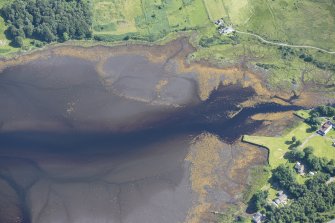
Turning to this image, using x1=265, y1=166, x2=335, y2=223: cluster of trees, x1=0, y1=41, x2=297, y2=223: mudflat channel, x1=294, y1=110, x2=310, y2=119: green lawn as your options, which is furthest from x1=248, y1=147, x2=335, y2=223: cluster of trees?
x1=294, y1=110, x2=310, y2=119: green lawn

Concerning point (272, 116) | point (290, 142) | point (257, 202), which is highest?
point (272, 116)

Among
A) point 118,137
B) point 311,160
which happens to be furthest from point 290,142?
point 118,137

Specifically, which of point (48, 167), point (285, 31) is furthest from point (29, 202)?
point (285, 31)

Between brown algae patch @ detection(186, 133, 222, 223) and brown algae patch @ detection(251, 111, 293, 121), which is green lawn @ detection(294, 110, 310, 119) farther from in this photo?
brown algae patch @ detection(186, 133, 222, 223)

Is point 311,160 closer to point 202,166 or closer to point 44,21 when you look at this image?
point 202,166

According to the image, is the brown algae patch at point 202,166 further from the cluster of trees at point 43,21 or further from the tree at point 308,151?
the cluster of trees at point 43,21

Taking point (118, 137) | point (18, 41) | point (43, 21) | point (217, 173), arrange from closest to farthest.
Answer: point (217, 173) → point (118, 137) → point (18, 41) → point (43, 21)

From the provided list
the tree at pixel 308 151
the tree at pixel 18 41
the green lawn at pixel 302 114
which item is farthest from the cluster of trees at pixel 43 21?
the tree at pixel 308 151
